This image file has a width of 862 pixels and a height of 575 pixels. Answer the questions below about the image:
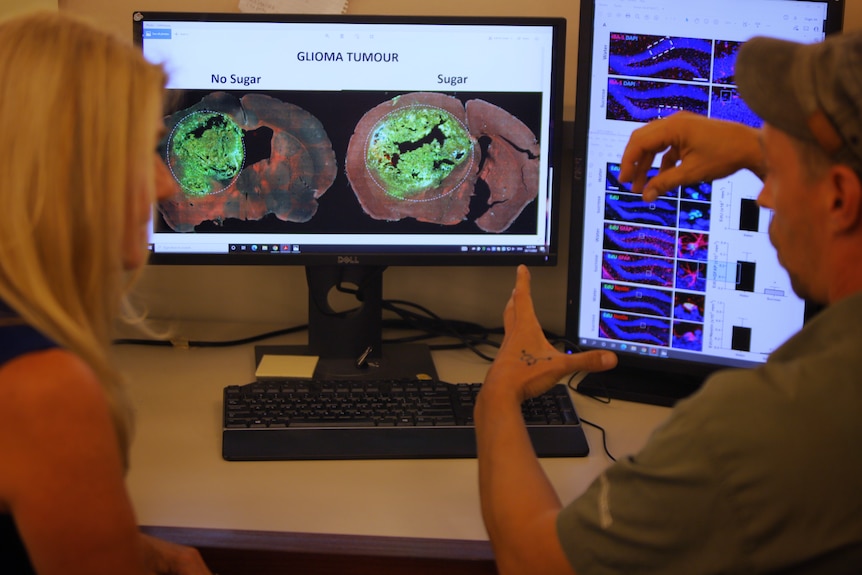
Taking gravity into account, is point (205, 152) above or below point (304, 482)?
above

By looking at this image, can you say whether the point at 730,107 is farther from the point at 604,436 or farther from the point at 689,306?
the point at 604,436

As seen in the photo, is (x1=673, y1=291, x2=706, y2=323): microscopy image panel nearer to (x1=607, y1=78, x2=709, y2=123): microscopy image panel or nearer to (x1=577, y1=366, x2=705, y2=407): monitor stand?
(x1=577, y1=366, x2=705, y2=407): monitor stand

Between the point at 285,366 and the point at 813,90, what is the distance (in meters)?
0.98

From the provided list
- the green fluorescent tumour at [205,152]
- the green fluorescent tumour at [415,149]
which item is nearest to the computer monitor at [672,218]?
the green fluorescent tumour at [415,149]

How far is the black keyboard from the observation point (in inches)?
50.1

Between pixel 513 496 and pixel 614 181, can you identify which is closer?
pixel 513 496

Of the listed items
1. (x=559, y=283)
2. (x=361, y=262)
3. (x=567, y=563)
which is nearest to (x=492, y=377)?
(x=567, y=563)

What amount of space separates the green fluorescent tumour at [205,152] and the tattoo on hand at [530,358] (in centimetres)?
61

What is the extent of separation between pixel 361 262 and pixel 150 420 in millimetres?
426

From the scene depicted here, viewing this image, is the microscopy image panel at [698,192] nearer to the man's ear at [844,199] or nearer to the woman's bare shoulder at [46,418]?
the man's ear at [844,199]

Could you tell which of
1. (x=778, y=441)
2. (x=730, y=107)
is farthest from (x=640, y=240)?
(x=778, y=441)

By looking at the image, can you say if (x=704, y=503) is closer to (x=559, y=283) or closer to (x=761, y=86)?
(x=761, y=86)

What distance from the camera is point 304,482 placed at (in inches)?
47.3

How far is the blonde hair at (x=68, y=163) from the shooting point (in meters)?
0.88
